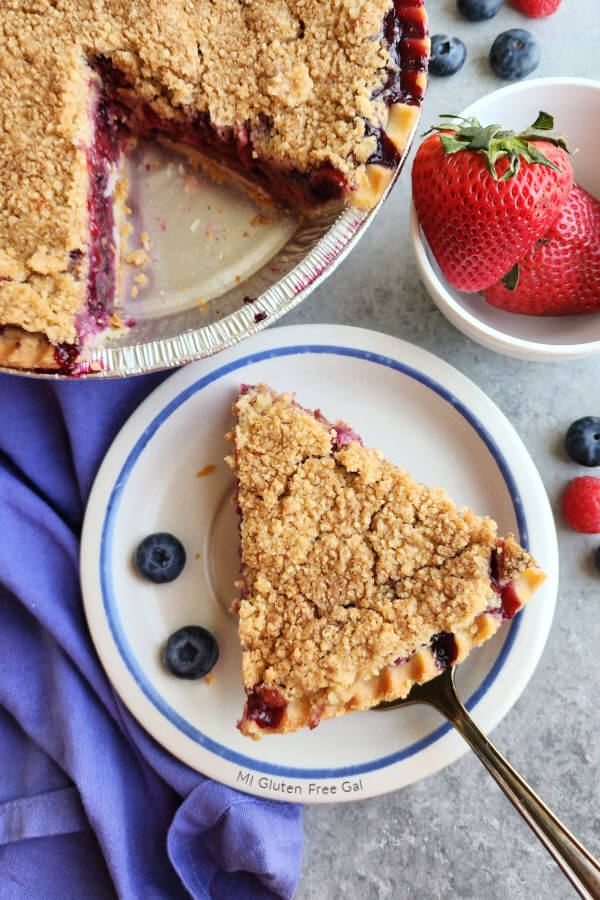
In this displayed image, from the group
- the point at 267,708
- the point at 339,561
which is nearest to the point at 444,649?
the point at 339,561

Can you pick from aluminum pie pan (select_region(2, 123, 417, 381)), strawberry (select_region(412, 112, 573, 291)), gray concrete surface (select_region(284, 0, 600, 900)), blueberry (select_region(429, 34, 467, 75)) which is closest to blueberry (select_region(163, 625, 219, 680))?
gray concrete surface (select_region(284, 0, 600, 900))

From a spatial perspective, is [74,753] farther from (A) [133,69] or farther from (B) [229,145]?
(A) [133,69]

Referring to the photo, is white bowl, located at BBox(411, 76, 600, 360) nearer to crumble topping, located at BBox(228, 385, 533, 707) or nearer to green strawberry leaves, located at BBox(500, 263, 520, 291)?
green strawberry leaves, located at BBox(500, 263, 520, 291)

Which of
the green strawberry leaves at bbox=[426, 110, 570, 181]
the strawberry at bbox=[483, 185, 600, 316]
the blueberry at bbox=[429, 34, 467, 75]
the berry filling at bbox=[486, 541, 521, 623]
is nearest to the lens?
the green strawberry leaves at bbox=[426, 110, 570, 181]

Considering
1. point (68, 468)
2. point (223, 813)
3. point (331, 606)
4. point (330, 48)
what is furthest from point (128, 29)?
point (223, 813)

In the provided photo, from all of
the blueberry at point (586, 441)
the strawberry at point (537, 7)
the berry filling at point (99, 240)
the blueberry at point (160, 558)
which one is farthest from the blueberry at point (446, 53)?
the blueberry at point (160, 558)

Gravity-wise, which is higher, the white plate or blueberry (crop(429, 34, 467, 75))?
blueberry (crop(429, 34, 467, 75))

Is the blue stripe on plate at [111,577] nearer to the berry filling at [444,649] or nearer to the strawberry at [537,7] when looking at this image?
the berry filling at [444,649]
